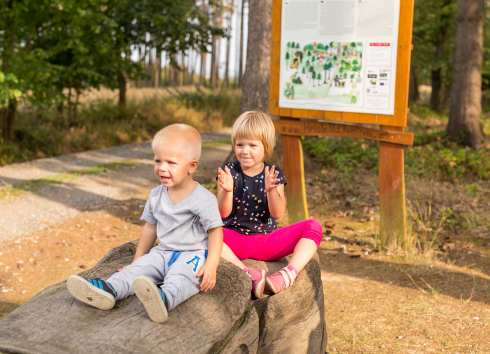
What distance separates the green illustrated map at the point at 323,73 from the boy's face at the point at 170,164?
2.80 m

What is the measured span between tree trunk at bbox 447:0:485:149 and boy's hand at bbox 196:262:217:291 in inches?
348

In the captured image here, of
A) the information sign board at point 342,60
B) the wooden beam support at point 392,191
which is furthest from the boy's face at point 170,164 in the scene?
the wooden beam support at point 392,191

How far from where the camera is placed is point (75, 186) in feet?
24.6

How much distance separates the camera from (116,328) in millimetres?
1896

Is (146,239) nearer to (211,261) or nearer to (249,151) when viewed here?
(211,261)

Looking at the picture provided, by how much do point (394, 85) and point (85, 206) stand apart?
15.2ft

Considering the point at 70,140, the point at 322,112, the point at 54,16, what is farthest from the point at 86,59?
the point at 322,112

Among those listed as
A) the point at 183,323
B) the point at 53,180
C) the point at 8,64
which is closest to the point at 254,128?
the point at 183,323

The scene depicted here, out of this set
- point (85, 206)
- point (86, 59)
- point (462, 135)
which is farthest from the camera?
point (86, 59)

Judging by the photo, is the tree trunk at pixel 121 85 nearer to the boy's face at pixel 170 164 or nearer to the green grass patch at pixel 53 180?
the green grass patch at pixel 53 180

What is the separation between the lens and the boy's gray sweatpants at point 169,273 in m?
2.11

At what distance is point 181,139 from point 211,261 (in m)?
0.67

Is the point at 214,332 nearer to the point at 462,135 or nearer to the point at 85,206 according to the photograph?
the point at 85,206

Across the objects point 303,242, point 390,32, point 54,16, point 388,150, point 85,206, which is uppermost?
point 54,16
